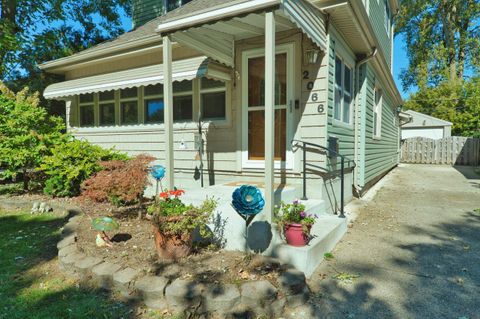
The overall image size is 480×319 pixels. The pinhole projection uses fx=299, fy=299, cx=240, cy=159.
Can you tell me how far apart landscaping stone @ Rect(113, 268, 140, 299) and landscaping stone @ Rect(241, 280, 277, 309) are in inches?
39.4

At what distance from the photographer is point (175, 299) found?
2.45m

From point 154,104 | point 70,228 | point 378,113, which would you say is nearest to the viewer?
point 70,228

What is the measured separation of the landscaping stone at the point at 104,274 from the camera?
2797 millimetres

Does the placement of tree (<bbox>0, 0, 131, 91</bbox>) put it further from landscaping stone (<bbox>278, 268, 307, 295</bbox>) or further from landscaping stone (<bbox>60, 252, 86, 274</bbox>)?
landscaping stone (<bbox>278, 268, 307, 295</bbox>)

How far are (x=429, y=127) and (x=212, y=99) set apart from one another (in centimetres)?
2219

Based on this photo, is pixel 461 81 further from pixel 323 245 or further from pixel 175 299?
pixel 175 299

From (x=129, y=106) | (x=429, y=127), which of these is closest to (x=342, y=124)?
(x=129, y=106)

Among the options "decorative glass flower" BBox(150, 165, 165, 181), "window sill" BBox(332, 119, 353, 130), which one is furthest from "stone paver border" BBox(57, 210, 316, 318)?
"window sill" BBox(332, 119, 353, 130)

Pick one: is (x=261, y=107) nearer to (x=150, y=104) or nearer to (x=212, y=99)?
(x=212, y=99)

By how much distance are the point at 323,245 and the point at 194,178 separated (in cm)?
344

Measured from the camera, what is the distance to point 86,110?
8.52 metres

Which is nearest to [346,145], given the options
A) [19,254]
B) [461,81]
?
[19,254]


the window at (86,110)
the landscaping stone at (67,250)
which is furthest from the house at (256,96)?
the landscaping stone at (67,250)

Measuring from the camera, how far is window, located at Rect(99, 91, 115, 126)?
7891 mm
